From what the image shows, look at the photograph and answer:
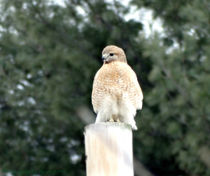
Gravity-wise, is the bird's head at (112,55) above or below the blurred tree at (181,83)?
below

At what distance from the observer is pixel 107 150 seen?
Result: 2.53m

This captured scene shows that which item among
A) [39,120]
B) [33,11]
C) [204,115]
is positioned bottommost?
[204,115]

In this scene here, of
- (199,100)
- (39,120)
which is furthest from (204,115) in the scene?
(39,120)

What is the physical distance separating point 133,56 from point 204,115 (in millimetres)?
2001

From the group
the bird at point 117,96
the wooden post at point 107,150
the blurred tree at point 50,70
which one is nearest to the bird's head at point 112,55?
the bird at point 117,96

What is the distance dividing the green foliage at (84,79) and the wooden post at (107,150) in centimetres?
468

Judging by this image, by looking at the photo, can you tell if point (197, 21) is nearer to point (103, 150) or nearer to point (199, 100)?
point (199, 100)

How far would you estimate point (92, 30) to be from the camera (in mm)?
9500

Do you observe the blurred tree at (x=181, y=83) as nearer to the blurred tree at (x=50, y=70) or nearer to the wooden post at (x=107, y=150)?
the blurred tree at (x=50, y=70)

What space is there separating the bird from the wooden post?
2004 millimetres

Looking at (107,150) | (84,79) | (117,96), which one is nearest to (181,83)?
(84,79)

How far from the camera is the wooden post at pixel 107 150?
2.57 metres

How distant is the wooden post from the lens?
257cm

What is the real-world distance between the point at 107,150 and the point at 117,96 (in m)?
2.35
